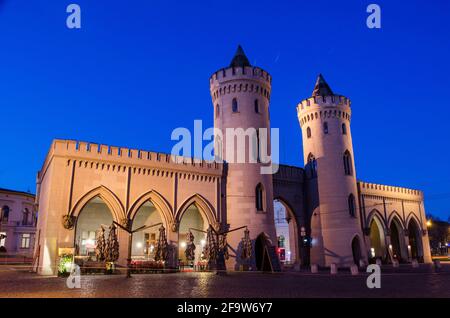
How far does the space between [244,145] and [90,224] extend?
563 inches

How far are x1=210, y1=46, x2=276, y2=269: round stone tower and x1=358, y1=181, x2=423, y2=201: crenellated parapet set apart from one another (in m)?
14.6

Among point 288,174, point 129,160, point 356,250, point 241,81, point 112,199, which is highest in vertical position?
point 241,81

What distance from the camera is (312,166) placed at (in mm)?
38594

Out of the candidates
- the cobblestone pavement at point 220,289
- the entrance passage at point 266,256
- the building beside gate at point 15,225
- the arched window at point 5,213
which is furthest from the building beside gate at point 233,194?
the arched window at point 5,213

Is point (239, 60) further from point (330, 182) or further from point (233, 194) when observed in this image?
point (330, 182)

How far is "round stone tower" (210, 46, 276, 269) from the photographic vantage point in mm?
30531

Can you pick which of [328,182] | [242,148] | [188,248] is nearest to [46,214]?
Answer: [188,248]

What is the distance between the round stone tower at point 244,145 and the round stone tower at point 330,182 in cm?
714

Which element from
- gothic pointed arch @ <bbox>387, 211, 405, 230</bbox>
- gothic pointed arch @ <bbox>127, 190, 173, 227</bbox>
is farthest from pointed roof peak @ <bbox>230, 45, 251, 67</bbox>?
gothic pointed arch @ <bbox>387, 211, 405, 230</bbox>

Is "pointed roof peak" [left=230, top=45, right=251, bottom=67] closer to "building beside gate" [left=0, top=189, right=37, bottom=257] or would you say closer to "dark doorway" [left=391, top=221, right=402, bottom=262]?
"dark doorway" [left=391, top=221, right=402, bottom=262]

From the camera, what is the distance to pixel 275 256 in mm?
28328

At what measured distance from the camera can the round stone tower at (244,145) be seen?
1202 inches

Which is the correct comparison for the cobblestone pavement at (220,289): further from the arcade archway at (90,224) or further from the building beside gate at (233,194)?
the arcade archway at (90,224)

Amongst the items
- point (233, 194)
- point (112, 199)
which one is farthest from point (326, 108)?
point (112, 199)
